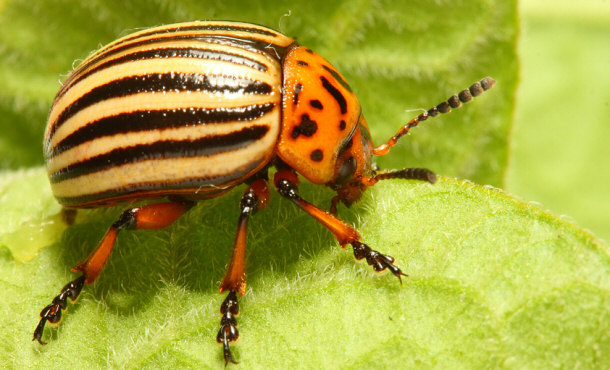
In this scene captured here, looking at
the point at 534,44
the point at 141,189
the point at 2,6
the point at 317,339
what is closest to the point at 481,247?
the point at 317,339

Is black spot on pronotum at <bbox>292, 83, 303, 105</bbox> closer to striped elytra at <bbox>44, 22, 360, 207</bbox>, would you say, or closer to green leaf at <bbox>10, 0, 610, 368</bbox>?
striped elytra at <bbox>44, 22, 360, 207</bbox>

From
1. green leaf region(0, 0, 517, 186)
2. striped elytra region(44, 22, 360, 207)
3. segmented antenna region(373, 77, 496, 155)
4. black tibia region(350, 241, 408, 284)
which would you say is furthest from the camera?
green leaf region(0, 0, 517, 186)

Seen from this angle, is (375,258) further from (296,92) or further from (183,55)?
(183,55)

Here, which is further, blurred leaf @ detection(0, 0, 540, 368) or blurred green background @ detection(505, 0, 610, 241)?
blurred green background @ detection(505, 0, 610, 241)

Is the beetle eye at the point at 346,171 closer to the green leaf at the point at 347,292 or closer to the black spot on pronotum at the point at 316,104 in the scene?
the green leaf at the point at 347,292

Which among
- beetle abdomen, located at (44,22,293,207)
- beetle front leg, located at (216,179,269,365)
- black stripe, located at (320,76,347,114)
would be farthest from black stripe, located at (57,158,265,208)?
black stripe, located at (320,76,347,114)

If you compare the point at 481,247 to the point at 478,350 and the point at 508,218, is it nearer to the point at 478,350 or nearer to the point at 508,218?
the point at 508,218
